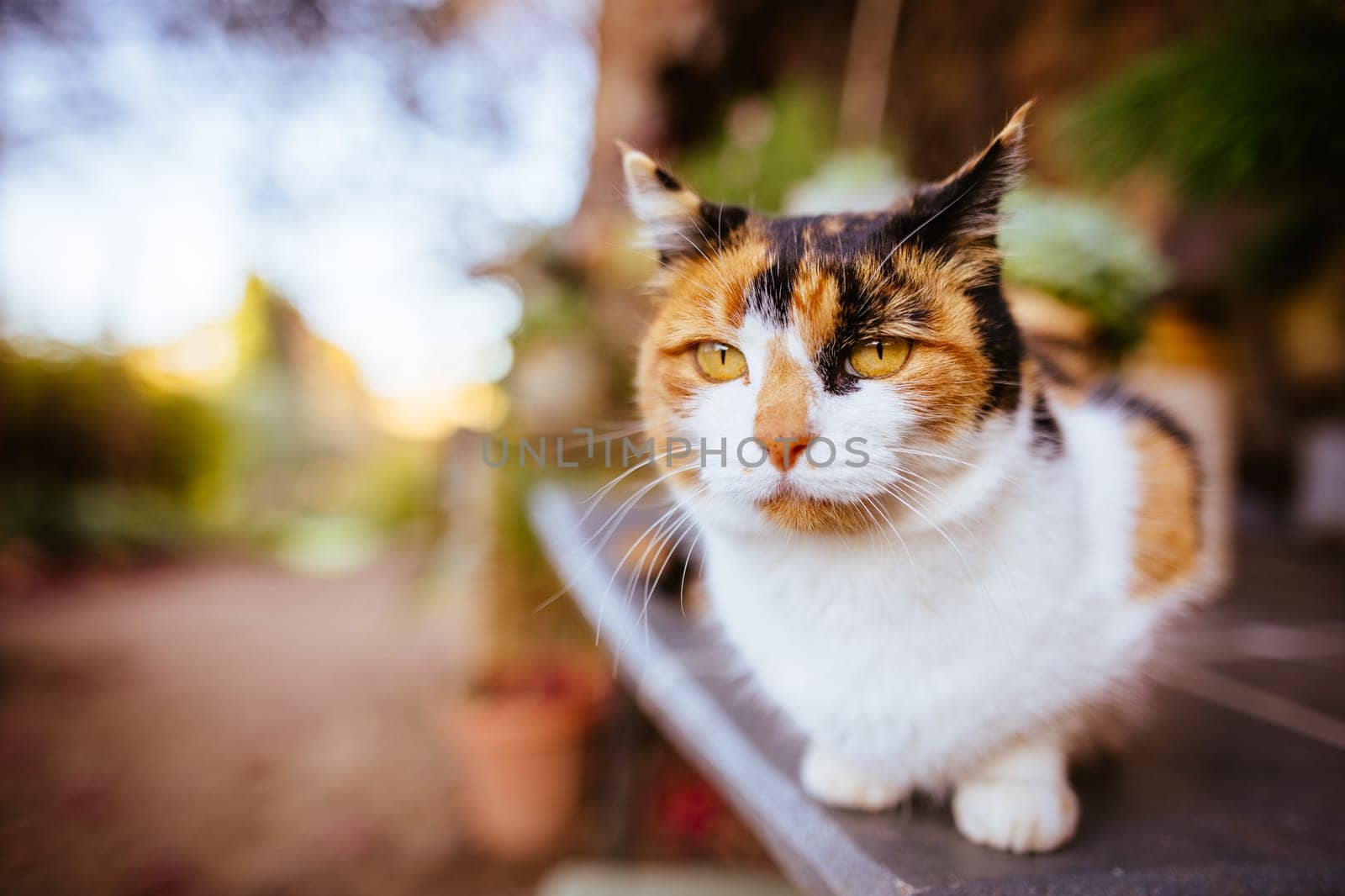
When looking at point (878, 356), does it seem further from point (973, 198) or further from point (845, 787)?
point (845, 787)

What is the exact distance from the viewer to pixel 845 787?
0.52 m

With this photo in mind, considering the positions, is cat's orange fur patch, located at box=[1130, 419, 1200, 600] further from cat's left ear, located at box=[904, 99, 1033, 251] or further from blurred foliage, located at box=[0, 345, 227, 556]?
blurred foliage, located at box=[0, 345, 227, 556]

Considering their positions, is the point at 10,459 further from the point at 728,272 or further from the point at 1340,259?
the point at 1340,259

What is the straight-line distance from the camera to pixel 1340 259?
1.61 metres

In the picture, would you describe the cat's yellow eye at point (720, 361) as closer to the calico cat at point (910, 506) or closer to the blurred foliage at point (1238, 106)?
the calico cat at point (910, 506)

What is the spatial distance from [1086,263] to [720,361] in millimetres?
687

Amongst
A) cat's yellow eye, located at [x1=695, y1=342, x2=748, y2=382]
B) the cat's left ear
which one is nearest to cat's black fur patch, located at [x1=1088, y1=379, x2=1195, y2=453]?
the cat's left ear

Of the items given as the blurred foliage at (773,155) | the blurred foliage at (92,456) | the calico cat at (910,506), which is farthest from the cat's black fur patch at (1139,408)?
the blurred foliage at (92,456)

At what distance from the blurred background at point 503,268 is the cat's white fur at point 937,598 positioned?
321 millimetres

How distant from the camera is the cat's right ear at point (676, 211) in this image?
52 centimetres

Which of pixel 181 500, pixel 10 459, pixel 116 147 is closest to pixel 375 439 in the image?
pixel 181 500

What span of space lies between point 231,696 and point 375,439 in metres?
3.87

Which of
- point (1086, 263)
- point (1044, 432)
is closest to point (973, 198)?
point (1044, 432)

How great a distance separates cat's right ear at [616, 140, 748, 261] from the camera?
0.52 m
